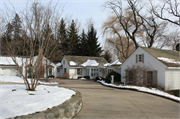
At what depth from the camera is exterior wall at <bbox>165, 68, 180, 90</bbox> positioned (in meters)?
14.9

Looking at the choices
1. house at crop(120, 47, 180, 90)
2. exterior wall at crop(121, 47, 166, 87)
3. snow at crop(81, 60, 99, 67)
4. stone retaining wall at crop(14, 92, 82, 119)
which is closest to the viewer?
stone retaining wall at crop(14, 92, 82, 119)

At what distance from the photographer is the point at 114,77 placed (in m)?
19.8

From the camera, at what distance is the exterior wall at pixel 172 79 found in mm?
14903

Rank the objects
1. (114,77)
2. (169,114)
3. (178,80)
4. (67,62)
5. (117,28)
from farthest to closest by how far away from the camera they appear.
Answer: (117,28)
(67,62)
(114,77)
(178,80)
(169,114)

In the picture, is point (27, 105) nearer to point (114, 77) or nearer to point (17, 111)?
point (17, 111)

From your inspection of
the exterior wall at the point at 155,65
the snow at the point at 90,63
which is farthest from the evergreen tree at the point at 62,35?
the exterior wall at the point at 155,65

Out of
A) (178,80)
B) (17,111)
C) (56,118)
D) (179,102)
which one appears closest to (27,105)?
(17,111)

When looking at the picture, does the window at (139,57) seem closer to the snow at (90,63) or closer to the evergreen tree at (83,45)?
the snow at (90,63)

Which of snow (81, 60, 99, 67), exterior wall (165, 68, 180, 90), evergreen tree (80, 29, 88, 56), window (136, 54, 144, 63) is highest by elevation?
evergreen tree (80, 29, 88, 56)

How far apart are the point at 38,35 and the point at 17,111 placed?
14.6 feet

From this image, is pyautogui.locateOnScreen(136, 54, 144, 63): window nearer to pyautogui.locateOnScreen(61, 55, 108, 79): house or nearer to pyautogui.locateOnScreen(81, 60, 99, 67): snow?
pyautogui.locateOnScreen(61, 55, 108, 79): house

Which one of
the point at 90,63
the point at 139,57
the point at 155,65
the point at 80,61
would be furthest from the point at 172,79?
the point at 80,61

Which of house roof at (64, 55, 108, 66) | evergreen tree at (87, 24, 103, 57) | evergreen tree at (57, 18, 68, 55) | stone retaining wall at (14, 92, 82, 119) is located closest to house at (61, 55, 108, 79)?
house roof at (64, 55, 108, 66)

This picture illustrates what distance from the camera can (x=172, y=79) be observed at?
15.3 m
